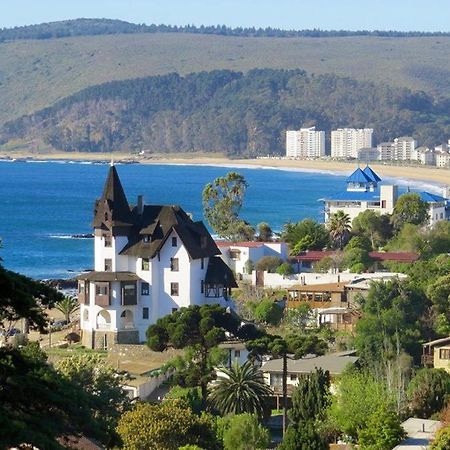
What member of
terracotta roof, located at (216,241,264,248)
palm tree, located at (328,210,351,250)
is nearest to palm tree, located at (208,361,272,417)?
terracotta roof, located at (216,241,264,248)

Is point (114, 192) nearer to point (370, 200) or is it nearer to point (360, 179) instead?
point (370, 200)

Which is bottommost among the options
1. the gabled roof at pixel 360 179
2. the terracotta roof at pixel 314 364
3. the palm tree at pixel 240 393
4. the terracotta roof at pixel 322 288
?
the palm tree at pixel 240 393

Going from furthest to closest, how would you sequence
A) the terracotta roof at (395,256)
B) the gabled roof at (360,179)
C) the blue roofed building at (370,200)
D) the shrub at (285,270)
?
1. the gabled roof at (360,179)
2. the blue roofed building at (370,200)
3. the terracotta roof at (395,256)
4. the shrub at (285,270)

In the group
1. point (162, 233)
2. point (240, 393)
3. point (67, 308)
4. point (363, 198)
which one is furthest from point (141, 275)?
point (363, 198)

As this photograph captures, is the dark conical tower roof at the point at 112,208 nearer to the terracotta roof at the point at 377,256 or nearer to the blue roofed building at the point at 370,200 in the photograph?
the terracotta roof at the point at 377,256

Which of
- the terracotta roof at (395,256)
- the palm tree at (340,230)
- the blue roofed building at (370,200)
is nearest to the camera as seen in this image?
the terracotta roof at (395,256)

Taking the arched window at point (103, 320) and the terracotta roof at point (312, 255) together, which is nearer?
the arched window at point (103, 320)

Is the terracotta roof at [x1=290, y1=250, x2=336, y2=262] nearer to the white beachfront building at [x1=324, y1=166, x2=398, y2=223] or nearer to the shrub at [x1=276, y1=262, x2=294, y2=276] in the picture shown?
the shrub at [x1=276, y1=262, x2=294, y2=276]

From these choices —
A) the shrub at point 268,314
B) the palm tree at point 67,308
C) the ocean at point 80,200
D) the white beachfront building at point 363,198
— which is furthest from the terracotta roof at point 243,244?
the ocean at point 80,200
